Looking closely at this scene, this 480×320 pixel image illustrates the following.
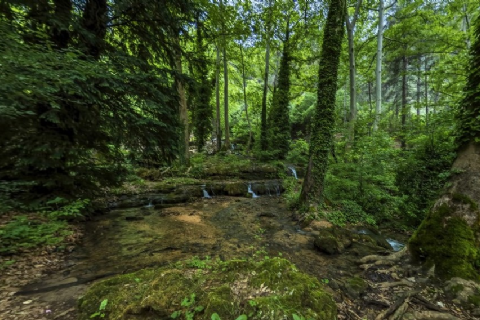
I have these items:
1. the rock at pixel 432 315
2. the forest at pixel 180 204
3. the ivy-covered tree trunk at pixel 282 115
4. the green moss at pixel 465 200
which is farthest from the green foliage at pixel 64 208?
the ivy-covered tree trunk at pixel 282 115

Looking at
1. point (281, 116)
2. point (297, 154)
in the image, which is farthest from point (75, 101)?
point (281, 116)

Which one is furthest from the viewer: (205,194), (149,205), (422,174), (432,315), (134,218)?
(205,194)

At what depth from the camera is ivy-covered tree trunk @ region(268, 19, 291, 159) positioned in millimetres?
16406

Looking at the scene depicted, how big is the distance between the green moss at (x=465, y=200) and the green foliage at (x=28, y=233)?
303 inches

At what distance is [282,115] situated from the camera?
55.1 feet

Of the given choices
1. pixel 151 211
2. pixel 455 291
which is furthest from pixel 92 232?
pixel 455 291

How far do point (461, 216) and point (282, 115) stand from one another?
1413 centimetres

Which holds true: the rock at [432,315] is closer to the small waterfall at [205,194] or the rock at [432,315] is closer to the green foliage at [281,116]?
the small waterfall at [205,194]

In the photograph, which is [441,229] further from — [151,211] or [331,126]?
[151,211]

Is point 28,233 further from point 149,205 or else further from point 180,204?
point 180,204

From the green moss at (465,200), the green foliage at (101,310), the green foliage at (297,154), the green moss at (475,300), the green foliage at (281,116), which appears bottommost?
the green moss at (475,300)

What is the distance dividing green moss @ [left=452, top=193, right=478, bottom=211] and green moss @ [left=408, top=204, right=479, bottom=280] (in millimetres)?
199

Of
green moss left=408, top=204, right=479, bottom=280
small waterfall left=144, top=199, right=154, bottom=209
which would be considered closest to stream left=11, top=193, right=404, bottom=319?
small waterfall left=144, top=199, right=154, bottom=209

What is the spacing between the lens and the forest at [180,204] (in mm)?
2588
